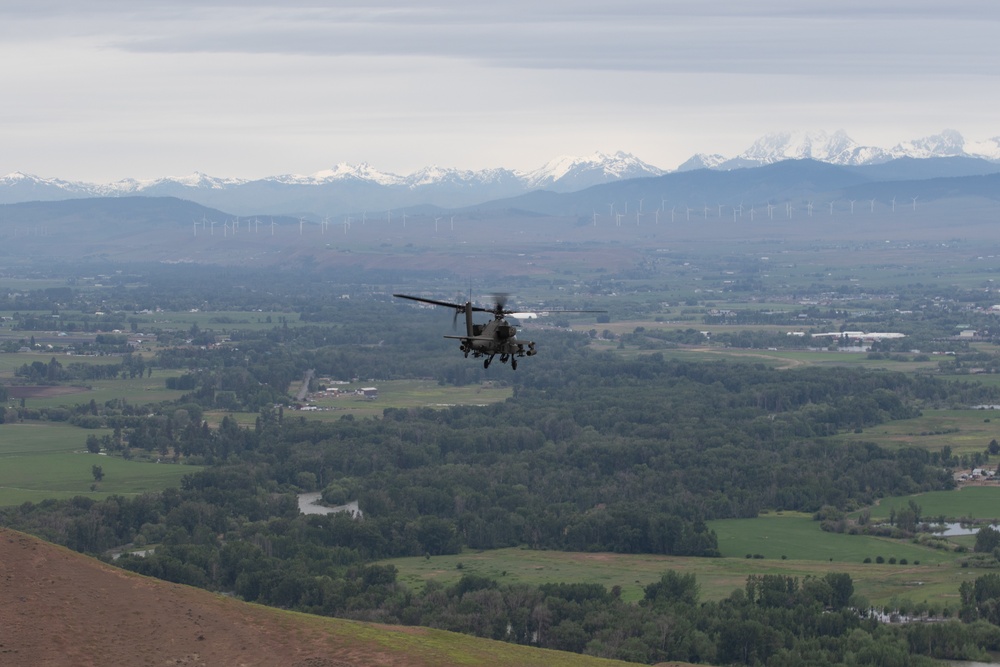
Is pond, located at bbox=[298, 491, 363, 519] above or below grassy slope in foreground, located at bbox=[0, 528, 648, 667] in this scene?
below

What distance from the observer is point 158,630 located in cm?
10325

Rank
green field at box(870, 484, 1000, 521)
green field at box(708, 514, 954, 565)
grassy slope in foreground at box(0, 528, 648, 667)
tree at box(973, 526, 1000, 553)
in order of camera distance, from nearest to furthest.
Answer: grassy slope in foreground at box(0, 528, 648, 667)
green field at box(708, 514, 954, 565)
tree at box(973, 526, 1000, 553)
green field at box(870, 484, 1000, 521)

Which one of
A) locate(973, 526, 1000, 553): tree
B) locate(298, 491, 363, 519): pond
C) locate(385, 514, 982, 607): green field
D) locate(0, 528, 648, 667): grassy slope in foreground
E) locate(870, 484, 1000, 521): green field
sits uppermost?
locate(0, 528, 648, 667): grassy slope in foreground

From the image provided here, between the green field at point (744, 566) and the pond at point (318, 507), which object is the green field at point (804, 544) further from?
the pond at point (318, 507)

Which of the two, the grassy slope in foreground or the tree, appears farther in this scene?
the tree

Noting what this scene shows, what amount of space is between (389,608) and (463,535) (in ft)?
113

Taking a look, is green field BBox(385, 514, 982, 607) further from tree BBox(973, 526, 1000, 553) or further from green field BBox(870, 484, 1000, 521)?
green field BBox(870, 484, 1000, 521)

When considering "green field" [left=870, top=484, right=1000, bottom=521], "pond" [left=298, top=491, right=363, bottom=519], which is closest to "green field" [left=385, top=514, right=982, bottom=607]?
"green field" [left=870, top=484, right=1000, bottom=521]

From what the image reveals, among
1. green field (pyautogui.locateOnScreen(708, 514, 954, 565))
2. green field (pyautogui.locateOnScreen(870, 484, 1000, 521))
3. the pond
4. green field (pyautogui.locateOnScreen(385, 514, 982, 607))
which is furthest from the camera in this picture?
the pond

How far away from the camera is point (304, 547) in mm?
158500

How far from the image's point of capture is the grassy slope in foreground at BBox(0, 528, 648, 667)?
99812mm

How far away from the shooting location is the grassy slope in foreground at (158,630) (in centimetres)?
9981

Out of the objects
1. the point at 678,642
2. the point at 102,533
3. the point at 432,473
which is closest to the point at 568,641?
the point at 678,642

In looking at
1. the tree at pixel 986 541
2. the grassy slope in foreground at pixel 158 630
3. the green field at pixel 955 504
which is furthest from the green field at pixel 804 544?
the grassy slope in foreground at pixel 158 630
